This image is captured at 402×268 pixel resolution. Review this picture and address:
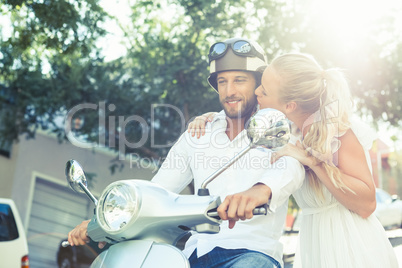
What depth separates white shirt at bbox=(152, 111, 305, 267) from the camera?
2035 mm

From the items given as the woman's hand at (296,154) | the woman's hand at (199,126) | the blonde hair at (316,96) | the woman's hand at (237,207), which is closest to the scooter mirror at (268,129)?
the woman's hand at (237,207)

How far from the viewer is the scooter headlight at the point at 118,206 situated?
5.16 ft

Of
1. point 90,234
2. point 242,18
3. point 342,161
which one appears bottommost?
point 90,234

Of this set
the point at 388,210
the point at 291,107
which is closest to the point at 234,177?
the point at 291,107

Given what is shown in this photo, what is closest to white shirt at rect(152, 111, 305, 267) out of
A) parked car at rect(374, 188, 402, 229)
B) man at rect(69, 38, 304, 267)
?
man at rect(69, 38, 304, 267)

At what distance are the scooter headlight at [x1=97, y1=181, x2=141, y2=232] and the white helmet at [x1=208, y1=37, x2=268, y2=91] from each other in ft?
4.34

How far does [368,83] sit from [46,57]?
246 inches

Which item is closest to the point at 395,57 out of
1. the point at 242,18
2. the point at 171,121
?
the point at 242,18

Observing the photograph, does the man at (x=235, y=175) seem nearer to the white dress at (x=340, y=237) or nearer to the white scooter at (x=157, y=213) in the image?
the white scooter at (x=157, y=213)

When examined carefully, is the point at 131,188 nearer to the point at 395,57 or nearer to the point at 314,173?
the point at 314,173

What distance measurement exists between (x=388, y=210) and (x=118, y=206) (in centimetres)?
1436

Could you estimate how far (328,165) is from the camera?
221 cm

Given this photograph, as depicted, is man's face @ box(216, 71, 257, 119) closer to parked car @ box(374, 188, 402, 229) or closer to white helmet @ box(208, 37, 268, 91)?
white helmet @ box(208, 37, 268, 91)

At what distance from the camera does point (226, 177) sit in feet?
7.83
